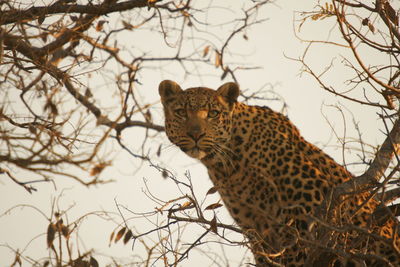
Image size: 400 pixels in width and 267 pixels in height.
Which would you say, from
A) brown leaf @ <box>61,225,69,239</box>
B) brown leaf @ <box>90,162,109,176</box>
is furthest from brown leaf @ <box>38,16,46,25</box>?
brown leaf @ <box>90,162,109,176</box>

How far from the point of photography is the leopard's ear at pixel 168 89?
32.6 ft

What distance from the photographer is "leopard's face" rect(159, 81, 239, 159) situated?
9.32 meters

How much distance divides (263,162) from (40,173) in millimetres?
4330

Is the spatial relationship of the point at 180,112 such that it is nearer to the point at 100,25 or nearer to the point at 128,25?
the point at 100,25

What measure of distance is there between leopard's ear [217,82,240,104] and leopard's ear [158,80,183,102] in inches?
25.4

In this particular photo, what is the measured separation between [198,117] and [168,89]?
831 millimetres

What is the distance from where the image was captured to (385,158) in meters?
7.57

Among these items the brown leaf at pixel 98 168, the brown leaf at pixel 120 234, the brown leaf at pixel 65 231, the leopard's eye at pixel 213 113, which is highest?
the leopard's eye at pixel 213 113

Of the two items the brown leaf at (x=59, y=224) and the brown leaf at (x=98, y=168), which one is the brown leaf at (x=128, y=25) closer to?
the brown leaf at (x=59, y=224)

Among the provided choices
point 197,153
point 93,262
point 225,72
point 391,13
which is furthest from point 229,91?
point 93,262

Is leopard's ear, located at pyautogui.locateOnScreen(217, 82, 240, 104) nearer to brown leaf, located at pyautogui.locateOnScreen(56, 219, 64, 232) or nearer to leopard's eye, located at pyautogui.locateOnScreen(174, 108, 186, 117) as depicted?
leopard's eye, located at pyautogui.locateOnScreen(174, 108, 186, 117)

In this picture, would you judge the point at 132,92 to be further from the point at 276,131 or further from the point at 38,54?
the point at 276,131

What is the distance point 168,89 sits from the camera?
9.99m

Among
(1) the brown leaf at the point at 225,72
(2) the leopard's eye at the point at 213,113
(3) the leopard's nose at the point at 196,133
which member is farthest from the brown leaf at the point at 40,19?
(1) the brown leaf at the point at 225,72
